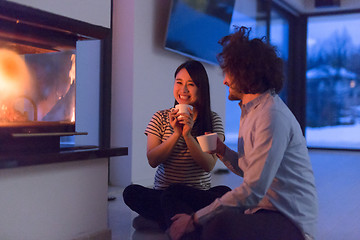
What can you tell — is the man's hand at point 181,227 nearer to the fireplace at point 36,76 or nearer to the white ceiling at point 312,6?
the fireplace at point 36,76

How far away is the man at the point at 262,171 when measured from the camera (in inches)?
49.9

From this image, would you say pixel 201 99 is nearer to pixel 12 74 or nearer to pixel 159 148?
pixel 159 148

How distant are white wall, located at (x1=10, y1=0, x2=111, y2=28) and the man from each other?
29.4 inches

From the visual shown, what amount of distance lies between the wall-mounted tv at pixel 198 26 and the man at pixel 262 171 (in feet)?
7.96

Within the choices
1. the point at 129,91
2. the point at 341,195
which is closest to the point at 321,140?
the point at 341,195

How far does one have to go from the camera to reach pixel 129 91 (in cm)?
350

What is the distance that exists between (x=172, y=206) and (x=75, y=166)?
1.50 feet

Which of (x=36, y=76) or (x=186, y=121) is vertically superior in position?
(x=36, y=76)

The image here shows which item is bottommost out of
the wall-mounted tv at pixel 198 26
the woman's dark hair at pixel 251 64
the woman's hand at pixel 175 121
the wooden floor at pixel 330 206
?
the wooden floor at pixel 330 206

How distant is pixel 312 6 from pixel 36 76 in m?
6.55

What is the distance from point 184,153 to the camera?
207 cm

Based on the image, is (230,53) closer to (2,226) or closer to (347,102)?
(2,226)

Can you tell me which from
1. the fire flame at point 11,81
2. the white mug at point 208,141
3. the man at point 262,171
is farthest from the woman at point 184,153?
the fire flame at point 11,81

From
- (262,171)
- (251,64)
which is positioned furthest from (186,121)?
(262,171)
